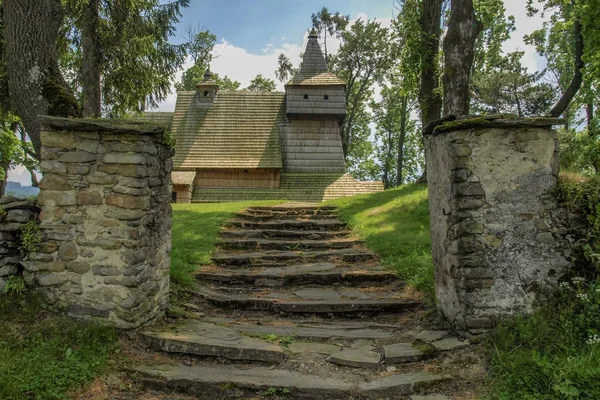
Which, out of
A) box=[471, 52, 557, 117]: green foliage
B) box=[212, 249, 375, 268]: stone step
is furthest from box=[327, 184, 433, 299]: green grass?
box=[471, 52, 557, 117]: green foliage

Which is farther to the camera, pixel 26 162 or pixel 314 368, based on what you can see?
pixel 26 162

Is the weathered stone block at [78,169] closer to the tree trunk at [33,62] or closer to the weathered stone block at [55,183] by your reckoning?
the weathered stone block at [55,183]

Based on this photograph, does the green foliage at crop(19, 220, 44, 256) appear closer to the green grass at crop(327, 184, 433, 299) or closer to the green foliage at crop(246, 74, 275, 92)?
the green grass at crop(327, 184, 433, 299)

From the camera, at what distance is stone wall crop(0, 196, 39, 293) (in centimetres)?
464

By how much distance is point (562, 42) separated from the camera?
1931cm

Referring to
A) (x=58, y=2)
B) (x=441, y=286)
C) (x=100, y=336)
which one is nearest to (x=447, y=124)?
(x=441, y=286)

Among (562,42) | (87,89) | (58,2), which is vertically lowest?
(87,89)

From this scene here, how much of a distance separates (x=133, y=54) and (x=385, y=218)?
299 inches

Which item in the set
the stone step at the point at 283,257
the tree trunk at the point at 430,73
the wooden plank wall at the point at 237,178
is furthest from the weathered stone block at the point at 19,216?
the wooden plank wall at the point at 237,178

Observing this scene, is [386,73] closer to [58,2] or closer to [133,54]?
[133,54]

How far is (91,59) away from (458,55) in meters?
8.91

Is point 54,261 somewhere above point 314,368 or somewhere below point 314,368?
above

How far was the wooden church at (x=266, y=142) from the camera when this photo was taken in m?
21.3

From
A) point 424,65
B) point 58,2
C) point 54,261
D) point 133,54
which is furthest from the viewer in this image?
point 424,65
